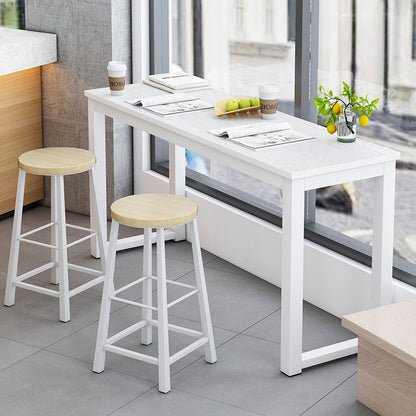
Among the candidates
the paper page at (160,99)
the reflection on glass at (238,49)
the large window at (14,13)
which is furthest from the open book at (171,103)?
the large window at (14,13)

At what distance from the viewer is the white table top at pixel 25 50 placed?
16.5 feet

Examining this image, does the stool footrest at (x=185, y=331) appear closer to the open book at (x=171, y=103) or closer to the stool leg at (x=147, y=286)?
the stool leg at (x=147, y=286)

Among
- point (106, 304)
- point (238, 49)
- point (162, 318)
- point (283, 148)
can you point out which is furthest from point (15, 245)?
point (238, 49)

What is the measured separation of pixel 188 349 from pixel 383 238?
0.84 metres

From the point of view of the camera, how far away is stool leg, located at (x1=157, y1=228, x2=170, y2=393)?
135 inches

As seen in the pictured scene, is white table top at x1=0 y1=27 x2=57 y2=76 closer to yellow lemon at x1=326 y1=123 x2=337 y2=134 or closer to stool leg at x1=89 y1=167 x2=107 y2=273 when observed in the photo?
stool leg at x1=89 y1=167 x2=107 y2=273

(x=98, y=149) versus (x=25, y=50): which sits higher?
(x=25, y=50)

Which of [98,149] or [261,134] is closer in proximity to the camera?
[261,134]

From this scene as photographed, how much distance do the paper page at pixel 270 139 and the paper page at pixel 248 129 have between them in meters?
0.02

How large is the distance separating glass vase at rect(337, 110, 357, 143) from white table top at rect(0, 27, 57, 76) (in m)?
2.11

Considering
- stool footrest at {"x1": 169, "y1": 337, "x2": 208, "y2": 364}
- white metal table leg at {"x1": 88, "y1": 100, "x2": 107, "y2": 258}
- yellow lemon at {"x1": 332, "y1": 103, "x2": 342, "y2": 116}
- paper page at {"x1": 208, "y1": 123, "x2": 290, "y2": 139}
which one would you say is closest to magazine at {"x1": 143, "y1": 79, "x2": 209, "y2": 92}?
white metal table leg at {"x1": 88, "y1": 100, "x2": 107, "y2": 258}

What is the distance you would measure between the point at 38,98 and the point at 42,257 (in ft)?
3.58

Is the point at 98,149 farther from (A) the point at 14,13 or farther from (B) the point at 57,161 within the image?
(A) the point at 14,13

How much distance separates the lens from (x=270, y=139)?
3.69m
